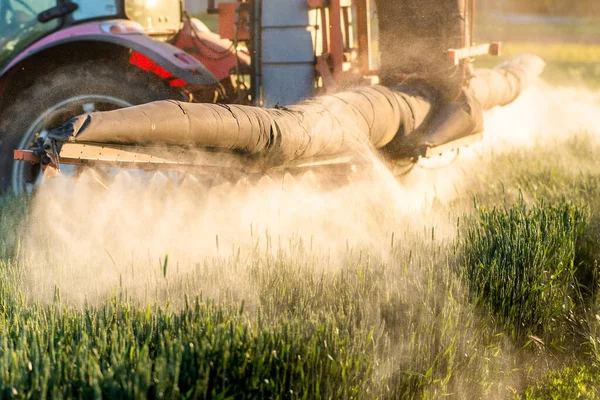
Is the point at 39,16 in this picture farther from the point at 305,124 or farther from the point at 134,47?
the point at 305,124

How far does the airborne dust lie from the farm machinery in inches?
6.2

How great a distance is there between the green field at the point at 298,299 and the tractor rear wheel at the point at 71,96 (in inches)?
16.0

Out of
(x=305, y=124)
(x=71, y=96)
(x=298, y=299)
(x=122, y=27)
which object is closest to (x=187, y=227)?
(x=305, y=124)

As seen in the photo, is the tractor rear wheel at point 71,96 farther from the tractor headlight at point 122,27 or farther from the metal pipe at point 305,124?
the metal pipe at point 305,124

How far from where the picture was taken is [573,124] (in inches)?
373

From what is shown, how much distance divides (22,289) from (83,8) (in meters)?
2.63

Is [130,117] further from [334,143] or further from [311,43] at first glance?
[311,43]

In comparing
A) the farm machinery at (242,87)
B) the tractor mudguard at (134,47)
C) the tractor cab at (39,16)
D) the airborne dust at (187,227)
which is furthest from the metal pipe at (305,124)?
the tractor cab at (39,16)

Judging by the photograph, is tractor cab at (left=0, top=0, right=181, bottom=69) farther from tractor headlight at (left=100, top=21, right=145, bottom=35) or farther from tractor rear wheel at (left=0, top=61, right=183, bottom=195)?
tractor rear wheel at (left=0, top=61, right=183, bottom=195)

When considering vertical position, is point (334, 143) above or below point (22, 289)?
above

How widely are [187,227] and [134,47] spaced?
1.35 meters

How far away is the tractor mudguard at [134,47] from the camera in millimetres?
4945

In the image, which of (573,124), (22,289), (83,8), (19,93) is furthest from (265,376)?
(573,124)

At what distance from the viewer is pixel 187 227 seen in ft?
13.4
